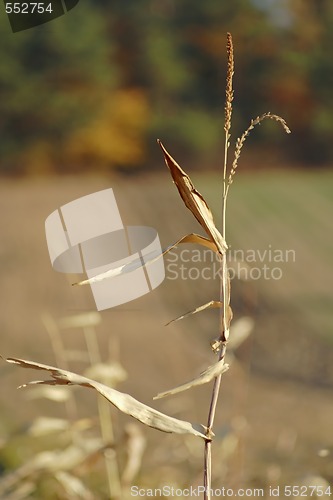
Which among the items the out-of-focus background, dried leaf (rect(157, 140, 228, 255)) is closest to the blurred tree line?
the out-of-focus background

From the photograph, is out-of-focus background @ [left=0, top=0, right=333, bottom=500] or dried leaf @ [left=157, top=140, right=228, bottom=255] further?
→ out-of-focus background @ [left=0, top=0, right=333, bottom=500]

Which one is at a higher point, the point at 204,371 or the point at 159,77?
the point at 204,371

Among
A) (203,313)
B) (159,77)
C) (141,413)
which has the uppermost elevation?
(141,413)

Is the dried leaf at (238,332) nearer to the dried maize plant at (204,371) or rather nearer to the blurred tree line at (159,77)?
the dried maize plant at (204,371)

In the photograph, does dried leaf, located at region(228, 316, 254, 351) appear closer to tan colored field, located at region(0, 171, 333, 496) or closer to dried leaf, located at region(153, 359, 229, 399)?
dried leaf, located at region(153, 359, 229, 399)

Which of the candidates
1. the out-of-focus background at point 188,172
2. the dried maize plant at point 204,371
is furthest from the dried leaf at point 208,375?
the out-of-focus background at point 188,172

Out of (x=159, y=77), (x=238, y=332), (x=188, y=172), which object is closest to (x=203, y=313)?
(x=188, y=172)

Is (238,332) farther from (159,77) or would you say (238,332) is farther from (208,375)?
(159,77)
